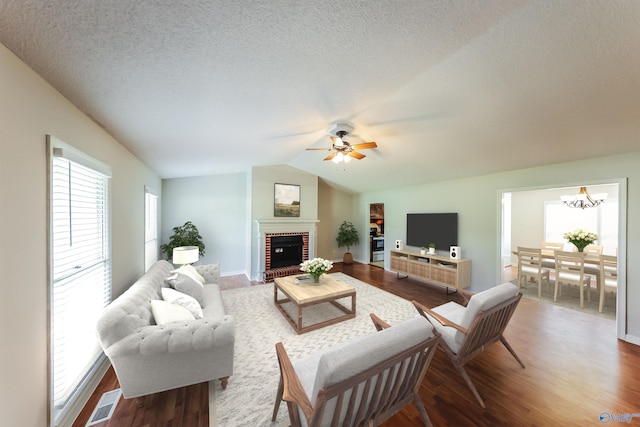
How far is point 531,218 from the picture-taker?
6.41 meters

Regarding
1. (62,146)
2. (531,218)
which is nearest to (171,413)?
(62,146)

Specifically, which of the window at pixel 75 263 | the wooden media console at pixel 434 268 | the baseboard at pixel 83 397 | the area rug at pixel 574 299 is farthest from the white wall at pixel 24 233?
the area rug at pixel 574 299

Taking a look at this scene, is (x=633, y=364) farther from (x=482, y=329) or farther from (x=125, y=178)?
(x=125, y=178)

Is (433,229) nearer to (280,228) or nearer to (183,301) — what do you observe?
(280,228)

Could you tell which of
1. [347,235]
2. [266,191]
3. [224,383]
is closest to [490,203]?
[347,235]

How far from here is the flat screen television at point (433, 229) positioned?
477 centimetres

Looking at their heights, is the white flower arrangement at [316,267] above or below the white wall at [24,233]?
below

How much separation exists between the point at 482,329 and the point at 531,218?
6549 mm

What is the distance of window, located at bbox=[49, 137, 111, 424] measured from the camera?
1.49 m

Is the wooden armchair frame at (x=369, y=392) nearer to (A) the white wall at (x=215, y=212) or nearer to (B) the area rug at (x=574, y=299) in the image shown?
(B) the area rug at (x=574, y=299)

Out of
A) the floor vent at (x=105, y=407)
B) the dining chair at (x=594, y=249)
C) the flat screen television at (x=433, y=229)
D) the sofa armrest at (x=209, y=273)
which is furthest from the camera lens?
the flat screen television at (x=433, y=229)

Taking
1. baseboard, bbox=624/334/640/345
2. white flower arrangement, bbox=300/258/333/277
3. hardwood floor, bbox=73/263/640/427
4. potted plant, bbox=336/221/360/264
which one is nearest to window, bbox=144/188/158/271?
hardwood floor, bbox=73/263/640/427

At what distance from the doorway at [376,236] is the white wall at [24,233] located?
664cm

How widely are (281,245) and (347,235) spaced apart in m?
2.32
